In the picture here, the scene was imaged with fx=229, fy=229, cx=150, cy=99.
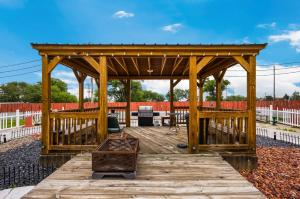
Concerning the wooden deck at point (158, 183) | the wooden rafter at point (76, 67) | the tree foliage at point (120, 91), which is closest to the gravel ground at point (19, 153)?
the wooden rafter at point (76, 67)

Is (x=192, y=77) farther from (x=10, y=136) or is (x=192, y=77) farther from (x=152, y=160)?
(x=10, y=136)

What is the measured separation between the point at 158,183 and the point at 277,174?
414 cm

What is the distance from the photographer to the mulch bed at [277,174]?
5020mm

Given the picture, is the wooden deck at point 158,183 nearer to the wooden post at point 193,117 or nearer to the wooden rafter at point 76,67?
the wooden post at point 193,117

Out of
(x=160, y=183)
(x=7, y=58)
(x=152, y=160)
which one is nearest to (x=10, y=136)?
(x=152, y=160)

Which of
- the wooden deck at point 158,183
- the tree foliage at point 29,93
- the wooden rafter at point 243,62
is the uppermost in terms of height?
the tree foliage at point 29,93

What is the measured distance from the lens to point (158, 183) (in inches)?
139

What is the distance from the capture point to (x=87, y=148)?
5789mm

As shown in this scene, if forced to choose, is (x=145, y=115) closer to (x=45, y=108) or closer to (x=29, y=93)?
(x=45, y=108)

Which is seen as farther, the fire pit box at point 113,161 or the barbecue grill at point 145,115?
the barbecue grill at point 145,115

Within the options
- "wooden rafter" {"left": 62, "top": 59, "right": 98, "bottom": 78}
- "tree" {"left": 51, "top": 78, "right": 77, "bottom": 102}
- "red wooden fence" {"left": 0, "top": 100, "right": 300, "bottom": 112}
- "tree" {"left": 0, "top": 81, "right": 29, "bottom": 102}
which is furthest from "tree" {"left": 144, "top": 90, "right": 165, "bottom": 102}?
"wooden rafter" {"left": 62, "top": 59, "right": 98, "bottom": 78}

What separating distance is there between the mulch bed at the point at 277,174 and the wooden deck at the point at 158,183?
4.77 ft

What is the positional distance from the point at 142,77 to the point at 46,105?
645 cm

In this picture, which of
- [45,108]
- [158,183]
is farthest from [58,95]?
[158,183]
